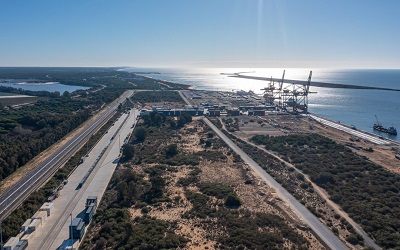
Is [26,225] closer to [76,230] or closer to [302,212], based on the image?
[76,230]

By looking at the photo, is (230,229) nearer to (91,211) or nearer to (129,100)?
(91,211)

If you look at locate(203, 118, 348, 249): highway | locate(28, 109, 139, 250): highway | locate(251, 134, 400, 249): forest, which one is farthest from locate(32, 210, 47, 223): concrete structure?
locate(251, 134, 400, 249): forest

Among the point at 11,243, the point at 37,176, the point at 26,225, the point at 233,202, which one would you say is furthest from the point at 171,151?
the point at 11,243

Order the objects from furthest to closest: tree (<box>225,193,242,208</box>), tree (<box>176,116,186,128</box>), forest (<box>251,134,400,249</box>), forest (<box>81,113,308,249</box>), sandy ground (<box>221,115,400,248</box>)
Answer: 1. tree (<box>176,116,186,128</box>)
2. tree (<box>225,193,242,208</box>)
3. sandy ground (<box>221,115,400,248</box>)
4. forest (<box>251,134,400,249</box>)
5. forest (<box>81,113,308,249</box>)

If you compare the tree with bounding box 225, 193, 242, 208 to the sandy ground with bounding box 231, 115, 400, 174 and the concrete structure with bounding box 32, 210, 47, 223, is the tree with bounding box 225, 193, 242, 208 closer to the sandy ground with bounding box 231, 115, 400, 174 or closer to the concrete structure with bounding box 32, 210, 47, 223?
the concrete structure with bounding box 32, 210, 47, 223

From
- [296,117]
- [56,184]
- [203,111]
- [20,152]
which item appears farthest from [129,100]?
[56,184]

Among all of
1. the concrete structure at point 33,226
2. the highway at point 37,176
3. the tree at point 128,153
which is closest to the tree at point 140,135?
the highway at point 37,176

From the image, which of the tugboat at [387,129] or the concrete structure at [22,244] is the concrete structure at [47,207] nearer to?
the concrete structure at [22,244]

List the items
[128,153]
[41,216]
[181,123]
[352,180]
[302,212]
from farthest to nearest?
[181,123], [128,153], [352,180], [302,212], [41,216]
